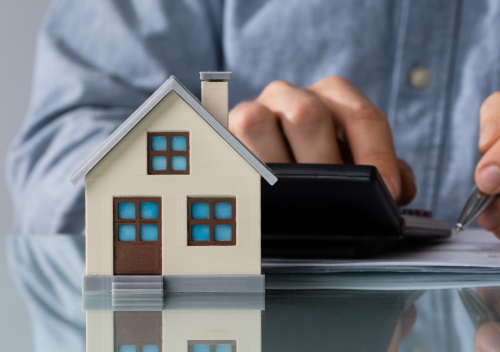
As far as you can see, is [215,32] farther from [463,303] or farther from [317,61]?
[463,303]

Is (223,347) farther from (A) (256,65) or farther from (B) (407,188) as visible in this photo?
(A) (256,65)

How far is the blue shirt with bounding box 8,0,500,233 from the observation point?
1.10 m

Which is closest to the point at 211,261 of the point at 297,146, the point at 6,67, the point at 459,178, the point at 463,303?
the point at 463,303

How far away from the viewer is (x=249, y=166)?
1.36ft

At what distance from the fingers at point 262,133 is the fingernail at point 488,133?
195 mm

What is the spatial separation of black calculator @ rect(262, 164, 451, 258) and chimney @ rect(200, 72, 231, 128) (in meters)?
0.06

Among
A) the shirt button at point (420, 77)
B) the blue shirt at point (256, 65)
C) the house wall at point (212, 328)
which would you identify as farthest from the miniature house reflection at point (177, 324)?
the shirt button at point (420, 77)

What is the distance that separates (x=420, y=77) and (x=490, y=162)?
470mm

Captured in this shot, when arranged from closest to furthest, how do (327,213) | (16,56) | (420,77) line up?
(327,213) < (420,77) < (16,56)

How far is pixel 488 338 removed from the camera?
292 millimetres

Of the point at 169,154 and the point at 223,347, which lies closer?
the point at 223,347

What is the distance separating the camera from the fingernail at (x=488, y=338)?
0.90ft

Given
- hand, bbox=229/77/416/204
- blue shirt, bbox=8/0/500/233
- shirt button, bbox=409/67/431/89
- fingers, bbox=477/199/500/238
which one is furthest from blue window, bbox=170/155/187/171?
shirt button, bbox=409/67/431/89

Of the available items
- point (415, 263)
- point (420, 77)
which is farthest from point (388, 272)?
point (420, 77)
